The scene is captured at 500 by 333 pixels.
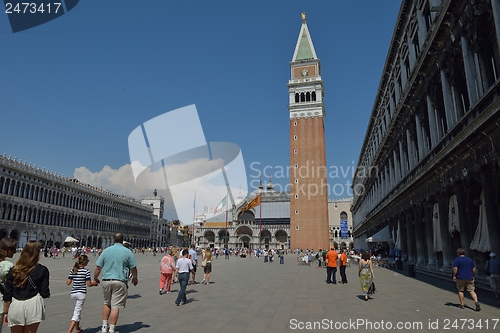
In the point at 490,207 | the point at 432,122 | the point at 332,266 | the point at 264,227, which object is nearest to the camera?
the point at 490,207

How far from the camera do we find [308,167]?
227 ft

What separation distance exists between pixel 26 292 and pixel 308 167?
66.3 meters

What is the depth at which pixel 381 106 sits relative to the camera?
3300 centimetres

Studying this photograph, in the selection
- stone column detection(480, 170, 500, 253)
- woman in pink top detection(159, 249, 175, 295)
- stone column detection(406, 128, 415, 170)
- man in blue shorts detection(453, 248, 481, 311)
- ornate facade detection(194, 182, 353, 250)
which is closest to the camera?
man in blue shorts detection(453, 248, 481, 311)

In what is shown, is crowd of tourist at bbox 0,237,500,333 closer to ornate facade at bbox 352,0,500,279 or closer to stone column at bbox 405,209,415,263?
ornate facade at bbox 352,0,500,279

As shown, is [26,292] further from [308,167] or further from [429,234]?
[308,167]

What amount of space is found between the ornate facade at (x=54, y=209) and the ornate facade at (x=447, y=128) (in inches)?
1640

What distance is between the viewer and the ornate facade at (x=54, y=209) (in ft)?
159

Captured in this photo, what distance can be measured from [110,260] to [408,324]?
21.0ft

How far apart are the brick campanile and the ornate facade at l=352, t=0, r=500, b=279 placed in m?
40.2

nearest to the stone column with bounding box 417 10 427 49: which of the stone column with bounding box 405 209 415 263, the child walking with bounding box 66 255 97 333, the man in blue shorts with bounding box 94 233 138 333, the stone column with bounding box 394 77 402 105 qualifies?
the stone column with bounding box 394 77 402 105

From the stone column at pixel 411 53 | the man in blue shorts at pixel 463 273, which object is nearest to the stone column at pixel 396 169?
the stone column at pixel 411 53

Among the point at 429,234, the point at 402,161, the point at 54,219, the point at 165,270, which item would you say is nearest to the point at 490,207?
the point at 429,234

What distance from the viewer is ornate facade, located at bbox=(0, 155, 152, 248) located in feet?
159
